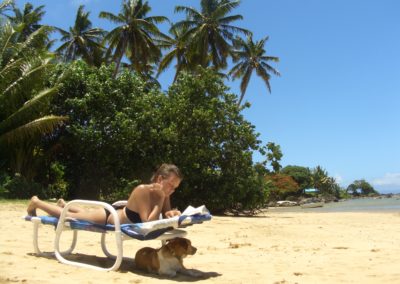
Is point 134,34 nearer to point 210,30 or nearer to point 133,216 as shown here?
point 210,30

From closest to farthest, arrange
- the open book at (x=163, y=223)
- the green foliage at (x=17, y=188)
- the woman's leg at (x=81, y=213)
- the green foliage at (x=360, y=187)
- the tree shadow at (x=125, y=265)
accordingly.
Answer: the open book at (x=163, y=223)
the tree shadow at (x=125, y=265)
the woman's leg at (x=81, y=213)
the green foliage at (x=17, y=188)
the green foliage at (x=360, y=187)

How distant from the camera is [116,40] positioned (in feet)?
100.0

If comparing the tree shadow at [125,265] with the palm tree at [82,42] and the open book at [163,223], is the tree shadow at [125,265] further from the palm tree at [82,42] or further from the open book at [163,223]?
the palm tree at [82,42]

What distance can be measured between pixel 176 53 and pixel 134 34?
3690 millimetres

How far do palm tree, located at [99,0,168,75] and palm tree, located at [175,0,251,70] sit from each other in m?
2.21

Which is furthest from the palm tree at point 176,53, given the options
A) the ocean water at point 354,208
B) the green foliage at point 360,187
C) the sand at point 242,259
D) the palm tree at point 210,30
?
the green foliage at point 360,187

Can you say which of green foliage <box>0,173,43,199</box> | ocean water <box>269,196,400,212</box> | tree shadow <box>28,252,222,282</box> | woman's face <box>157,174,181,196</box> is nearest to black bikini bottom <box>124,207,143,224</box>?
woman's face <box>157,174,181,196</box>

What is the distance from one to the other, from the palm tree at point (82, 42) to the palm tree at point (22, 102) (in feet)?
47.1

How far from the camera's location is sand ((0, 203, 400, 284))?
14.5ft

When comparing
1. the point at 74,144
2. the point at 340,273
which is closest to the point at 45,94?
the point at 74,144

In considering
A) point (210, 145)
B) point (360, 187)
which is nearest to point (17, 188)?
point (210, 145)

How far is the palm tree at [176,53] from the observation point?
32188 millimetres

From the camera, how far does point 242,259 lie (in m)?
6.14

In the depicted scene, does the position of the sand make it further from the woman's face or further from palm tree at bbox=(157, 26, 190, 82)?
palm tree at bbox=(157, 26, 190, 82)
